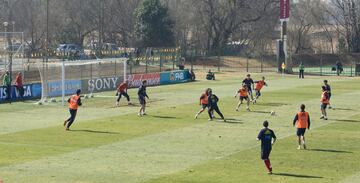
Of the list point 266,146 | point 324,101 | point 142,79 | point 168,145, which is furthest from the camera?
point 142,79

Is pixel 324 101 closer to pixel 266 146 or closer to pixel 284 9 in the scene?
pixel 266 146

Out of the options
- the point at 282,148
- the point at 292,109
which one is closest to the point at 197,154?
the point at 282,148

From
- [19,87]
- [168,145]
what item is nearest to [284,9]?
[19,87]

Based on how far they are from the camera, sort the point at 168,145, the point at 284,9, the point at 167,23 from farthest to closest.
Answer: the point at 167,23 → the point at 284,9 → the point at 168,145

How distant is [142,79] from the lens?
6306 cm

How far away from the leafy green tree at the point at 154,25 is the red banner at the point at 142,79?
1169 inches

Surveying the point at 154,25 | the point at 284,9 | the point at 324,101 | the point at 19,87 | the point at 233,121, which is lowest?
the point at 233,121

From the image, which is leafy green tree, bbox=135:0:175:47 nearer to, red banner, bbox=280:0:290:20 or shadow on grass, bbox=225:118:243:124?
red banner, bbox=280:0:290:20

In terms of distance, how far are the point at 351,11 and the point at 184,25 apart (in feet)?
85.9

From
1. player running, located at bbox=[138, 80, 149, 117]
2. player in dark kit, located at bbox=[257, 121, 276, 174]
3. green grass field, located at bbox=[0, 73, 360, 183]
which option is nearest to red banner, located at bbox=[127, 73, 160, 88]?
green grass field, located at bbox=[0, 73, 360, 183]

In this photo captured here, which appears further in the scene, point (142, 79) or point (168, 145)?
point (142, 79)

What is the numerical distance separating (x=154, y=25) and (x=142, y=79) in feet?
107

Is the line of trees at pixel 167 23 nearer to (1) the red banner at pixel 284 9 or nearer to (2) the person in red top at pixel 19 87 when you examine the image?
(1) the red banner at pixel 284 9

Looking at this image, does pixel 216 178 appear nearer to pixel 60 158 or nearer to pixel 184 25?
pixel 60 158
